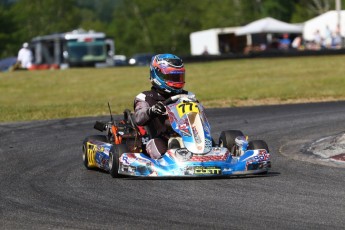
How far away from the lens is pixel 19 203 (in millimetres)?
8352

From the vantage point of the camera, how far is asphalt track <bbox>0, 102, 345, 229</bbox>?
7.19 meters

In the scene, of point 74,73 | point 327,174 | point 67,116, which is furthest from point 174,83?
point 74,73

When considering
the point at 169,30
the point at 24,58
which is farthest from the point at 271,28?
the point at 169,30

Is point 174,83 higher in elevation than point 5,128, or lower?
higher

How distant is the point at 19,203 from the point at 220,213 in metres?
1.85

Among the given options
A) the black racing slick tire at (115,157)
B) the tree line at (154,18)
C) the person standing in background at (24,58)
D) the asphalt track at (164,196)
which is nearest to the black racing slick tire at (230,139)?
the asphalt track at (164,196)

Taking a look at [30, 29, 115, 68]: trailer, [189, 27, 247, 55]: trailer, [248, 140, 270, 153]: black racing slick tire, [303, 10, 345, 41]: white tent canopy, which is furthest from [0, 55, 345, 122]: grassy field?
[189, 27, 247, 55]: trailer

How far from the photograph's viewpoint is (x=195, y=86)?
28.2 m

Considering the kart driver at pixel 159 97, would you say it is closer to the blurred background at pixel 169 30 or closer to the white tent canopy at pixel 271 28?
the blurred background at pixel 169 30

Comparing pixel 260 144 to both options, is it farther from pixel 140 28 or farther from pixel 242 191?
pixel 140 28

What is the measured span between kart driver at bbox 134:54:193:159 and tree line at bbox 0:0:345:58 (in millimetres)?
64456

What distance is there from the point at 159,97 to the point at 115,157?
41.8 inches

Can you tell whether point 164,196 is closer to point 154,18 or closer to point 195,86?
point 195,86

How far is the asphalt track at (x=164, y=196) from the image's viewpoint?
23.6 feet
